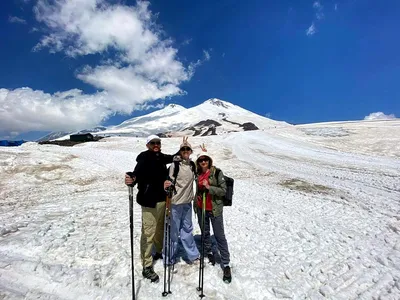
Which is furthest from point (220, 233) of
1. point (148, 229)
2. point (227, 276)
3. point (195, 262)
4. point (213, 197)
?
point (148, 229)

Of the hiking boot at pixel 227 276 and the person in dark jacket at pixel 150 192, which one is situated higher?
the person in dark jacket at pixel 150 192

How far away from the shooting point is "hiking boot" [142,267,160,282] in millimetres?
5957

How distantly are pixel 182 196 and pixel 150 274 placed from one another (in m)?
2.01

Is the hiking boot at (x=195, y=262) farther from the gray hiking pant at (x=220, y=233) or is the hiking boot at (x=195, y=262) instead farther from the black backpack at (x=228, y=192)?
the black backpack at (x=228, y=192)

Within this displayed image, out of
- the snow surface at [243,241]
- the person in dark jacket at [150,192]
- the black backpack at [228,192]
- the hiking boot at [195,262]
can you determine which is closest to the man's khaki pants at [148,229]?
the person in dark jacket at [150,192]

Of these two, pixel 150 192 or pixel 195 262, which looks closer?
pixel 150 192

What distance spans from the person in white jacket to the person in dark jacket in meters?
0.27

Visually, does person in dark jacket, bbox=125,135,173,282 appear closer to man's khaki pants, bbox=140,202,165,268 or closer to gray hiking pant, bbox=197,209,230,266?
man's khaki pants, bbox=140,202,165,268

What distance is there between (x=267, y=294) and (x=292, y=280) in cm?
96

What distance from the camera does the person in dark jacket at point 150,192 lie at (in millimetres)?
6031

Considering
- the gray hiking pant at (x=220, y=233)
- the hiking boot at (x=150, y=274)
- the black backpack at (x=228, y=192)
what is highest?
the black backpack at (x=228, y=192)

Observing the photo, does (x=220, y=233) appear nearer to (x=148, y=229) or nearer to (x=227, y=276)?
(x=227, y=276)

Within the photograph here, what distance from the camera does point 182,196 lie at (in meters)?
6.19

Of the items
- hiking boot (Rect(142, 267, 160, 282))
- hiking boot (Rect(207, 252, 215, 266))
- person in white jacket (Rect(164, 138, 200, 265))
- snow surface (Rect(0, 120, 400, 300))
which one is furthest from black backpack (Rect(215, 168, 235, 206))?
hiking boot (Rect(142, 267, 160, 282))
